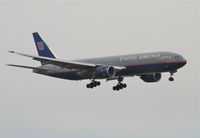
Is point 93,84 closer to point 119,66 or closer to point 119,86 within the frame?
point 119,86

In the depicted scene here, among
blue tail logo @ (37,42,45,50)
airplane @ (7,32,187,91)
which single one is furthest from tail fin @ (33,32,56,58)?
airplane @ (7,32,187,91)

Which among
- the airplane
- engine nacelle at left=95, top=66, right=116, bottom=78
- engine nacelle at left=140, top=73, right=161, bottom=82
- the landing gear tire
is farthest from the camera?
engine nacelle at left=140, top=73, right=161, bottom=82

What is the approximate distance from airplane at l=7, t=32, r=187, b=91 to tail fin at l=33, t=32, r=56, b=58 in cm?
721

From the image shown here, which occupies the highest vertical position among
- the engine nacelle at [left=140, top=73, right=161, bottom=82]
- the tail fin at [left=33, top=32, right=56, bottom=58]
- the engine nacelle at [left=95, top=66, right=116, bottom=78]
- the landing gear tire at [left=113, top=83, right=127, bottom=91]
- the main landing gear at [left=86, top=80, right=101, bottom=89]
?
the tail fin at [left=33, top=32, right=56, bottom=58]

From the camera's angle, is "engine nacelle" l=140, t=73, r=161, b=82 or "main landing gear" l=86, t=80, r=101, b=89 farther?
"engine nacelle" l=140, t=73, r=161, b=82

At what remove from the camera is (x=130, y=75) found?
98250 mm

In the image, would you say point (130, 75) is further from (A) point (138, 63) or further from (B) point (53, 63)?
(B) point (53, 63)

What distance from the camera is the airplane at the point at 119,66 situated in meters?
96.7

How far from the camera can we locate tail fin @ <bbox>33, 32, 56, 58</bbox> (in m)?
113

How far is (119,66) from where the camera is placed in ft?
323

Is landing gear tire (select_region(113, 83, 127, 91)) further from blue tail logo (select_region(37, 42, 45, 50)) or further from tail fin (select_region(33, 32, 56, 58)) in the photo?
blue tail logo (select_region(37, 42, 45, 50))

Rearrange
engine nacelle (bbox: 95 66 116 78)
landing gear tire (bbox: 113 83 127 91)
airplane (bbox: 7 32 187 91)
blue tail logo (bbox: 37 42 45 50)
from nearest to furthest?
airplane (bbox: 7 32 187 91) < engine nacelle (bbox: 95 66 116 78) < landing gear tire (bbox: 113 83 127 91) < blue tail logo (bbox: 37 42 45 50)

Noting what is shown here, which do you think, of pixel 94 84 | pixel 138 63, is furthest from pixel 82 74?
pixel 138 63

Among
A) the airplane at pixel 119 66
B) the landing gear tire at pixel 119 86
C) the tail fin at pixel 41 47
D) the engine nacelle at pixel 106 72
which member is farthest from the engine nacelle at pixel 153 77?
the tail fin at pixel 41 47
